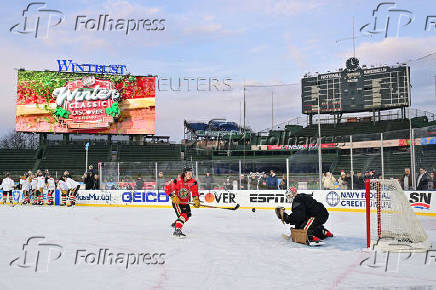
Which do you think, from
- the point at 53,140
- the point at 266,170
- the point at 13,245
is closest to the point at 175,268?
the point at 13,245

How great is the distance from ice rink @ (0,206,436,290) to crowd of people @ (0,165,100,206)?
30.7 ft

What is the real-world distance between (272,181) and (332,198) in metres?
2.73

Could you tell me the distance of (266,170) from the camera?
19.0 metres

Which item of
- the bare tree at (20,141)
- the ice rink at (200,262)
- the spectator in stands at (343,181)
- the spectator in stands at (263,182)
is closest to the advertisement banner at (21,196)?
the ice rink at (200,262)

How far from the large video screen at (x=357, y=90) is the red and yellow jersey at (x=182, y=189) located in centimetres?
2908

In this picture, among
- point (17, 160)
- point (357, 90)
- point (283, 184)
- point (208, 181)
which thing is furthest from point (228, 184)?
point (17, 160)

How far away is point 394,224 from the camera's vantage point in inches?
317

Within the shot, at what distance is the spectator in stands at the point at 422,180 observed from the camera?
14.8 meters

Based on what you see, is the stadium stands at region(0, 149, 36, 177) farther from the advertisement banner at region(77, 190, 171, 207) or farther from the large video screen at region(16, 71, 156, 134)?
the advertisement banner at region(77, 190, 171, 207)

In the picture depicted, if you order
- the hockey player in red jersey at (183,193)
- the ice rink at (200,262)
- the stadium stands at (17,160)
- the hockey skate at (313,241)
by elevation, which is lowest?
the ice rink at (200,262)

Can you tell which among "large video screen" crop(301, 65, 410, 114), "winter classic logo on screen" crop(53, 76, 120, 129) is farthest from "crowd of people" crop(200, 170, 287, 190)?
"winter classic logo on screen" crop(53, 76, 120, 129)

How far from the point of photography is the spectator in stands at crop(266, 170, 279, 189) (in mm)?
18547

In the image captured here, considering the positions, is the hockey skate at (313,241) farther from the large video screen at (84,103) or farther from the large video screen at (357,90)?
the large video screen at (84,103)

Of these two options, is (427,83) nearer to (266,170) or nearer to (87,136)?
(266,170)
